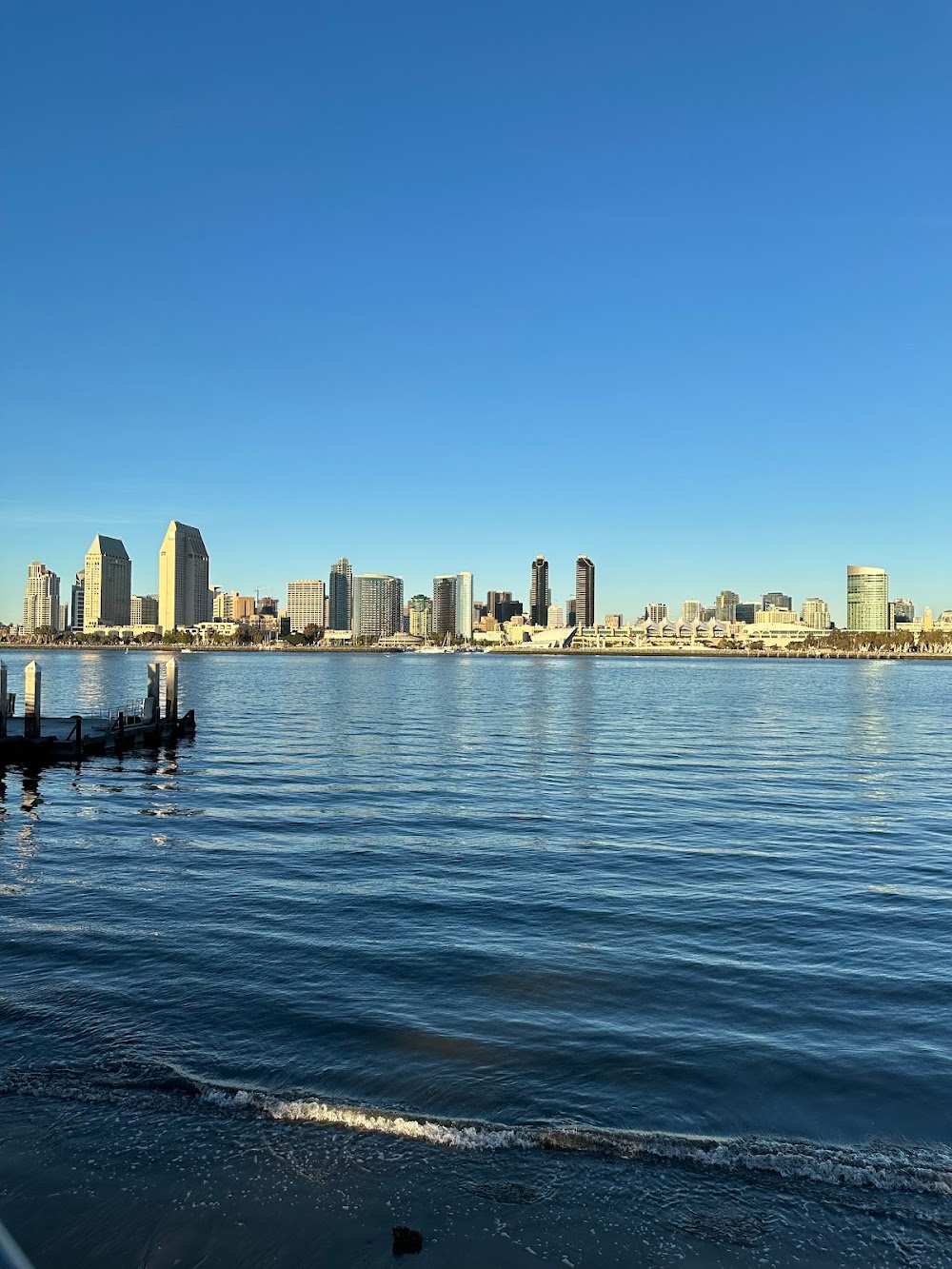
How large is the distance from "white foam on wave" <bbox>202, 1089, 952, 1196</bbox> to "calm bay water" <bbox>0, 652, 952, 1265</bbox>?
38 millimetres

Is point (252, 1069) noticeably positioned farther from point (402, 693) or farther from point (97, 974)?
point (402, 693)

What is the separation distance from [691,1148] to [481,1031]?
3.78m

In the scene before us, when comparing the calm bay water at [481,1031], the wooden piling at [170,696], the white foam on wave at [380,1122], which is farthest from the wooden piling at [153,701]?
the white foam on wave at [380,1122]

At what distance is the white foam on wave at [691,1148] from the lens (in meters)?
9.71

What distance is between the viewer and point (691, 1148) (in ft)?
33.5

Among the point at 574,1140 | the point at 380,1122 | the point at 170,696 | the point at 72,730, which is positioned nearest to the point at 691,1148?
the point at 574,1140

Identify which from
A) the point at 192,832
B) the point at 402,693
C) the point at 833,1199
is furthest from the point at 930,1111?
the point at 402,693

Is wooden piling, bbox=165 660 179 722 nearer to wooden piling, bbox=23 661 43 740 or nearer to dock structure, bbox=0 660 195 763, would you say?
dock structure, bbox=0 660 195 763

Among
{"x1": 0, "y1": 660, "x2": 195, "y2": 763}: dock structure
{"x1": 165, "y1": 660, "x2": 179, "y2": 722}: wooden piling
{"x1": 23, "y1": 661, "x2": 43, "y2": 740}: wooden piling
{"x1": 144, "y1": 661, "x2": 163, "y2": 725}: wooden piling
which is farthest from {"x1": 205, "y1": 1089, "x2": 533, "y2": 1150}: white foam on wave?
{"x1": 165, "y1": 660, "x2": 179, "y2": 722}: wooden piling

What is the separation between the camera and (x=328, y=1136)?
33.7 feet

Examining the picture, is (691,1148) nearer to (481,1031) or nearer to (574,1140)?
(574,1140)

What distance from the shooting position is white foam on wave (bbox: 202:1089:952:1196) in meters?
9.71

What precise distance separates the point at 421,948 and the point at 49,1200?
8602mm

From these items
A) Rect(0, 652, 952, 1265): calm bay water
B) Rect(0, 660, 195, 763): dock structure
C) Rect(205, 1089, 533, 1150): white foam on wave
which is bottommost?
Rect(0, 652, 952, 1265): calm bay water
